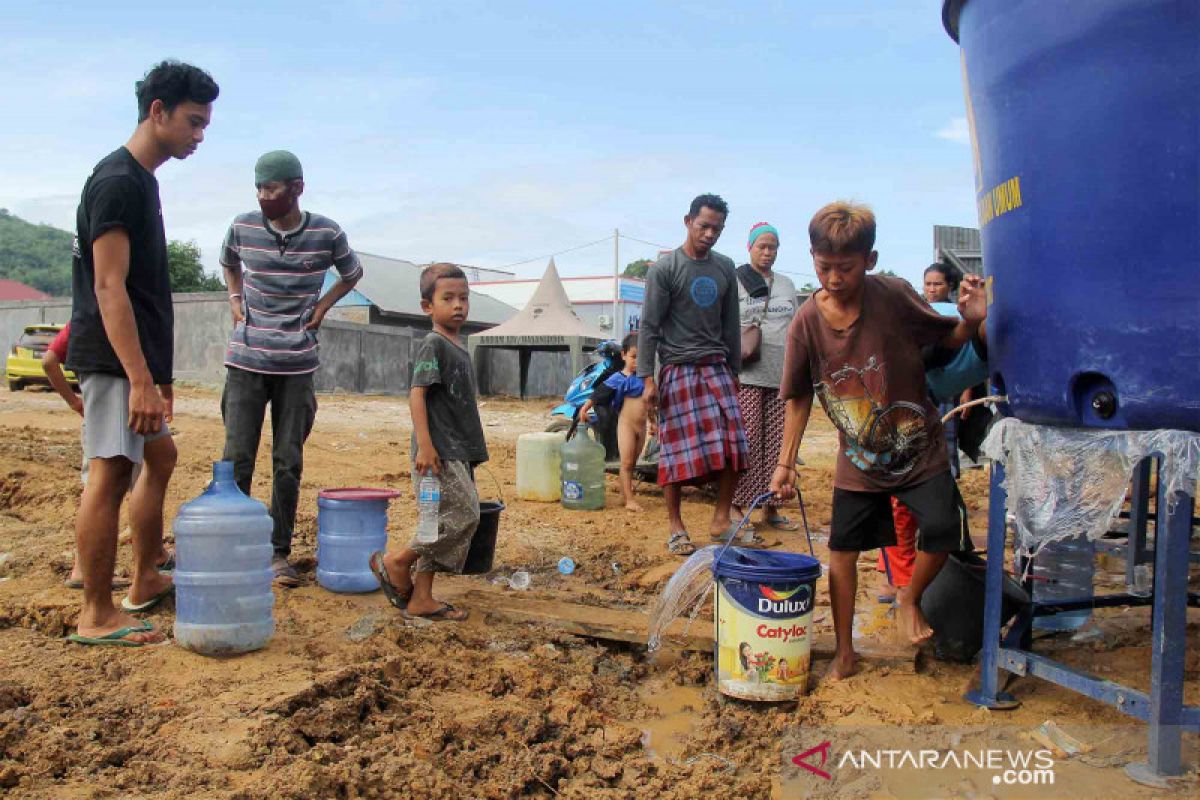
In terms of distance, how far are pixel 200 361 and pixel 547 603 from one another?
54.0ft

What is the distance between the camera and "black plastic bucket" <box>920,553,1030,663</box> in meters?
3.30

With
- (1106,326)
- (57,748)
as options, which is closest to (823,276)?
(1106,326)

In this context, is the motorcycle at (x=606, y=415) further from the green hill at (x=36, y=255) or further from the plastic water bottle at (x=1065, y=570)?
the green hill at (x=36, y=255)

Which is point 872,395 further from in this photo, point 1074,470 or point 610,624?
point 610,624

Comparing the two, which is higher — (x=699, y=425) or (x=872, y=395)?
(x=872, y=395)

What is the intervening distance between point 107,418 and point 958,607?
3026mm

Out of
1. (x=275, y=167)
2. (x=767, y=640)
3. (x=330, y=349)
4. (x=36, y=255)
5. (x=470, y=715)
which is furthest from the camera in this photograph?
(x=36, y=255)

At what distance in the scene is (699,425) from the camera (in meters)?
5.31

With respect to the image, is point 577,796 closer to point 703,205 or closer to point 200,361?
point 703,205

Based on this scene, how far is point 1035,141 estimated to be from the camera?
2566mm

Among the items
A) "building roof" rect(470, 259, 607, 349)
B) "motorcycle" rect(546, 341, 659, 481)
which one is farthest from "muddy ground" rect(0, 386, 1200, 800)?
"building roof" rect(470, 259, 607, 349)

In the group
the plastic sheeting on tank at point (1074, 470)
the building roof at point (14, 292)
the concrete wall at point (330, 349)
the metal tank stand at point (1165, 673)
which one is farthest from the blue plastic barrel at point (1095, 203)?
the building roof at point (14, 292)

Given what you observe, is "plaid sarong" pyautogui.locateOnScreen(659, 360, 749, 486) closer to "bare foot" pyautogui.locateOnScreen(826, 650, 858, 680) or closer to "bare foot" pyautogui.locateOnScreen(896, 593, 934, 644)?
"bare foot" pyautogui.locateOnScreen(896, 593, 934, 644)

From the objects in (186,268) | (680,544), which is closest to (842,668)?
(680,544)
